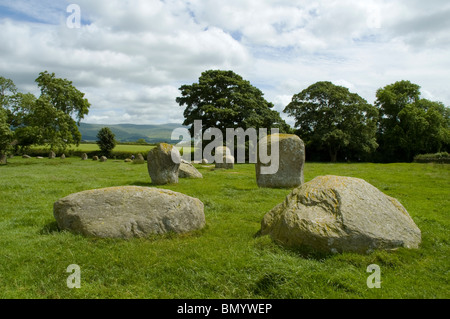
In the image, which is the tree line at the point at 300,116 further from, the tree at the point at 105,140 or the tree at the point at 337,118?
the tree at the point at 105,140

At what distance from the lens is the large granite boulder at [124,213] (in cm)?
722

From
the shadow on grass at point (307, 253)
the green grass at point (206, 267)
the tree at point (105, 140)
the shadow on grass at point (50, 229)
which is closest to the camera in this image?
the green grass at point (206, 267)

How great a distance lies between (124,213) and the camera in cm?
736

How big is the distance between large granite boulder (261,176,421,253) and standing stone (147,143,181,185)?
10357 mm

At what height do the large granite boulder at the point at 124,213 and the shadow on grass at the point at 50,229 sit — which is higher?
the large granite boulder at the point at 124,213

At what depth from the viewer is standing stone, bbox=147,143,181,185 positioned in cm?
1667

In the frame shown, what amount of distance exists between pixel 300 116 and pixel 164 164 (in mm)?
35885

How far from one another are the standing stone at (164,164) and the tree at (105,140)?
133ft
